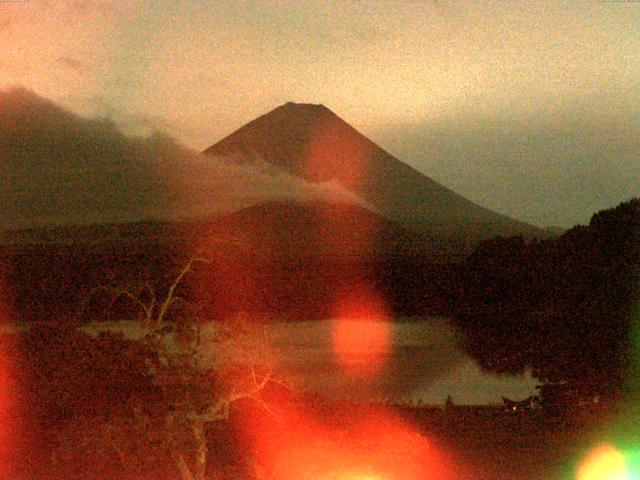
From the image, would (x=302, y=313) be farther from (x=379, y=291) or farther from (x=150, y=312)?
(x=150, y=312)

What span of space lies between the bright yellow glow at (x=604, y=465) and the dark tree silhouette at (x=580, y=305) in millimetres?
2018

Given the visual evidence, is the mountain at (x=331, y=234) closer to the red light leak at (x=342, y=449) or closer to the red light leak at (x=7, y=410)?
the red light leak at (x=342, y=449)

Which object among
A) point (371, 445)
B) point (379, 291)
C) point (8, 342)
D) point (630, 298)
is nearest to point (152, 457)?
point (371, 445)

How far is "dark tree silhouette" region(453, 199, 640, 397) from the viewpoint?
10711 mm

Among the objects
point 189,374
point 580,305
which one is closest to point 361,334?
point 580,305

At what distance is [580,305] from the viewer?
11945 millimetres

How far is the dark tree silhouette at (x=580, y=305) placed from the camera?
10.7 meters

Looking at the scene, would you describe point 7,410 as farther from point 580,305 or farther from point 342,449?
point 580,305

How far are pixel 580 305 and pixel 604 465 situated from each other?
15.3 feet

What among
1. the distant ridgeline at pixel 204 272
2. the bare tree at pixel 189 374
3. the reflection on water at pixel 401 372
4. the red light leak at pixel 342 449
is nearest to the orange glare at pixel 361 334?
the reflection on water at pixel 401 372

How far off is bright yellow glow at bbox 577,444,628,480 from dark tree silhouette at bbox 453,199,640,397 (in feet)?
6.62

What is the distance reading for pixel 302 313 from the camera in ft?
93.8

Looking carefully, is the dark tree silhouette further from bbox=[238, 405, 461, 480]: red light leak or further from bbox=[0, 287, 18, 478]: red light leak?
bbox=[0, 287, 18, 478]: red light leak

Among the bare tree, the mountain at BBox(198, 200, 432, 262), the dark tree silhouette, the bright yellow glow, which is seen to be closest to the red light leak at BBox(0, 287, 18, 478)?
the bare tree
